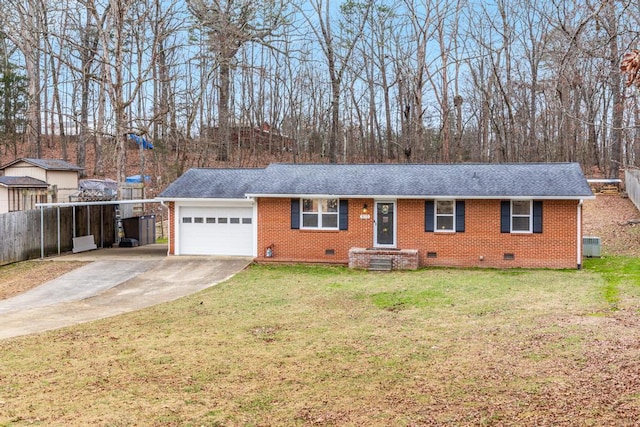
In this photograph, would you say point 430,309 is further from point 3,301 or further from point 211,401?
point 3,301

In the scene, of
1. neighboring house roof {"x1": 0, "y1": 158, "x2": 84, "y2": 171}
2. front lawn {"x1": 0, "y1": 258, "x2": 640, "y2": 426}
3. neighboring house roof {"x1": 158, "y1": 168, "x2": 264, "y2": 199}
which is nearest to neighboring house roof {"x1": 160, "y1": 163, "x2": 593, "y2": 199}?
neighboring house roof {"x1": 158, "y1": 168, "x2": 264, "y2": 199}

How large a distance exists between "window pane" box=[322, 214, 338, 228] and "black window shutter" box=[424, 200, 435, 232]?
10.00 ft

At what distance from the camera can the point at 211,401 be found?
23.4 ft

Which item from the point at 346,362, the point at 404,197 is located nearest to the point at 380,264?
the point at 404,197

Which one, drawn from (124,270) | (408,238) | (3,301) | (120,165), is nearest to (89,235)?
(120,165)

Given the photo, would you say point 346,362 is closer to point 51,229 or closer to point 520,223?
point 520,223

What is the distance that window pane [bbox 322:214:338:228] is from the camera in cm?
1989

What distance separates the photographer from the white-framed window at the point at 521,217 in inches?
737

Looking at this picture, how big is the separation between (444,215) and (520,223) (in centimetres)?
243

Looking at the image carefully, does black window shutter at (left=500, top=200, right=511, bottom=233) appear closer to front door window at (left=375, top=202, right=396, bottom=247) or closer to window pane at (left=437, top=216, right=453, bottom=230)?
window pane at (left=437, top=216, right=453, bottom=230)

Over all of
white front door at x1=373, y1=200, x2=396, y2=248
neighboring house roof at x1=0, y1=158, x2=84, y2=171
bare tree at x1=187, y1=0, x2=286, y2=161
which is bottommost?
white front door at x1=373, y1=200, x2=396, y2=248

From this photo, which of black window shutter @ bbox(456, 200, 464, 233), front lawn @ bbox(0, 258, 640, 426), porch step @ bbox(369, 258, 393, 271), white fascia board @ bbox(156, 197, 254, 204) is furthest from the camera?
white fascia board @ bbox(156, 197, 254, 204)

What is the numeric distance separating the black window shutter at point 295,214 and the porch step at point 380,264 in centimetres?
302

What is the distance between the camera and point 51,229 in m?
21.9
